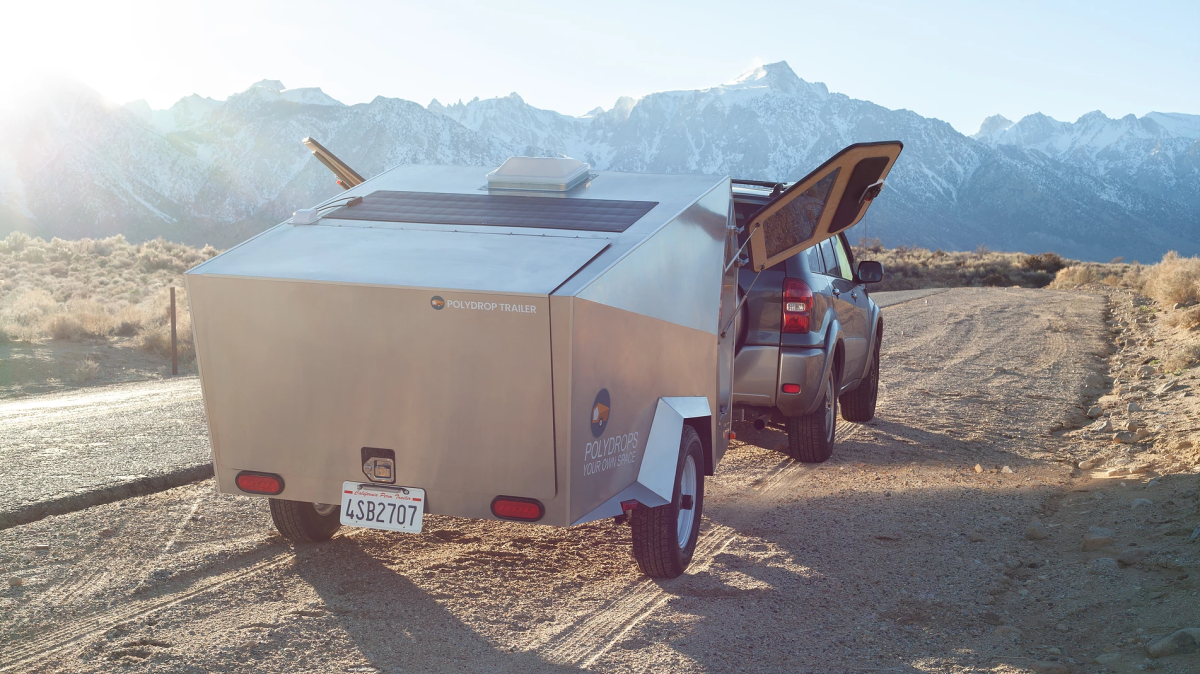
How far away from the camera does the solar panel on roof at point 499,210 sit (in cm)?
484

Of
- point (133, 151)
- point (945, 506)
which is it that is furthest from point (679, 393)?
point (133, 151)

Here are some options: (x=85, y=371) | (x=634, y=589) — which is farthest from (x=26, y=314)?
(x=634, y=589)

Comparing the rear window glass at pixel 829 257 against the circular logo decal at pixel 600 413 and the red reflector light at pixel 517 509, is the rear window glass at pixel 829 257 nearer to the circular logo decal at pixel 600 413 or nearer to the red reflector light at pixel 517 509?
the circular logo decal at pixel 600 413

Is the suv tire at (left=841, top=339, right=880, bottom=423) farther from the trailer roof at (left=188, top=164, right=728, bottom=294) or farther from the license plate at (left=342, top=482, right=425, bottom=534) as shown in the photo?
the license plate at (left=342, top=482, right=425, bottom=534)

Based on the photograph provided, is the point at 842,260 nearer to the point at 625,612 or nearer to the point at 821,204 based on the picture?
the point at 821,204

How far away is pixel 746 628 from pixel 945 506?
A: 2.83m

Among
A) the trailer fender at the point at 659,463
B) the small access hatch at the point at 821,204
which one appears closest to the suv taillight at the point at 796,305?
the small access hatch at the point at 821,204

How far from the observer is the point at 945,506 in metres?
6.67

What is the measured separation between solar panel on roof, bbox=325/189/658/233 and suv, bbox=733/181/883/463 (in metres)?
2.11

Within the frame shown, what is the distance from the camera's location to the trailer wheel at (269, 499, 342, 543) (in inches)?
210

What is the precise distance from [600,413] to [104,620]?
8.38 ft

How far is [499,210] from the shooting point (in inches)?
200

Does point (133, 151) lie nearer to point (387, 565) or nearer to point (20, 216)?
point (20, 216)

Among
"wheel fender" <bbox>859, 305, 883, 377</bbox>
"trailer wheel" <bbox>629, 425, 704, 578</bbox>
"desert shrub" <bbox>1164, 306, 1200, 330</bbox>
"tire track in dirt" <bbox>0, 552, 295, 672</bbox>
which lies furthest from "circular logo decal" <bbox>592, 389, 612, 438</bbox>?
"desert shrub" <bbox>1164, 306, 1200, 330</bbox>
